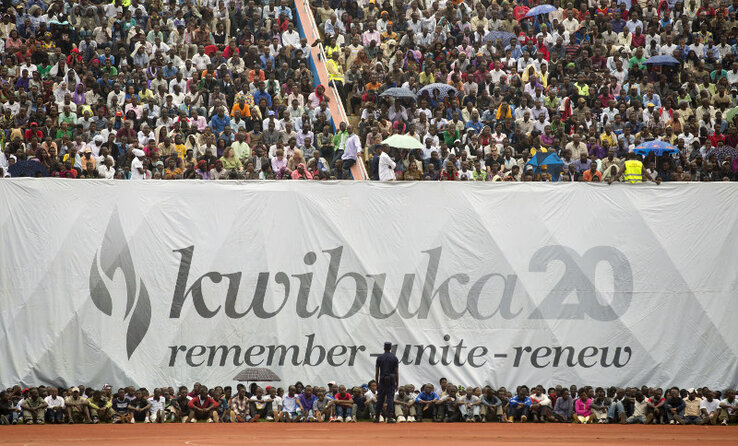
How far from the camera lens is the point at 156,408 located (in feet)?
71.9

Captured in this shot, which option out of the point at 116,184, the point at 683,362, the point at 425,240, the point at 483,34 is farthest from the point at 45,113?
the point at 683,362

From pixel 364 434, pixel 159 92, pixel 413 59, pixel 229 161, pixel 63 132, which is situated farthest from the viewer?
pixel 413 59

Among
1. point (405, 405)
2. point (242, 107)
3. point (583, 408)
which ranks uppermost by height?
point (242, 107)

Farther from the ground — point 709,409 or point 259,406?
point 259,406

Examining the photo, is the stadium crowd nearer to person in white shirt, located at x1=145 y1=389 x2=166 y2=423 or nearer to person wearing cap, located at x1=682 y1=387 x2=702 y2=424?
person wearing cap, located at x1=682 y1=387 x2=702 y2=424

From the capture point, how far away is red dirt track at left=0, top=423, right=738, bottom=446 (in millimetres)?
17859

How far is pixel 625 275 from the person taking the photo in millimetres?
22875

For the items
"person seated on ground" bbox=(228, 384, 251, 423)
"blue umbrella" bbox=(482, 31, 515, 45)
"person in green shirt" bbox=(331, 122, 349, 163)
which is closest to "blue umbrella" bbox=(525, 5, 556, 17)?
"blue umbrella" bbox=(482, 31, 515, 45)

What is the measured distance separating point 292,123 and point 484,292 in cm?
771

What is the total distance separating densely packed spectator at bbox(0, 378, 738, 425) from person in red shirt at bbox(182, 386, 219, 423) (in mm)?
20

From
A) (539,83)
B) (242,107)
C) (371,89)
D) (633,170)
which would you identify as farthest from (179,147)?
(633,170)

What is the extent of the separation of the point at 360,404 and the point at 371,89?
10.2 meters

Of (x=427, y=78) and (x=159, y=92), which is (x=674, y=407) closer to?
(x=427, y=78)

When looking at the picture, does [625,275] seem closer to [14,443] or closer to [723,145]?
[723,145]
